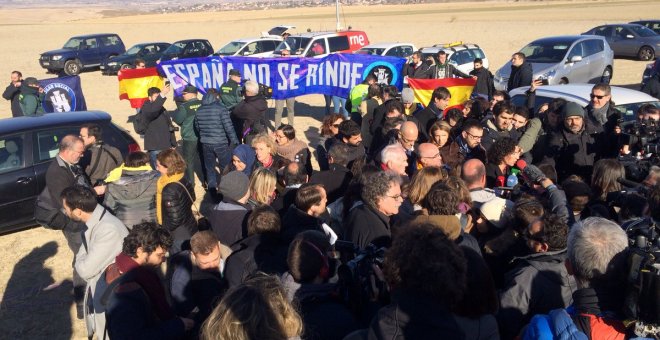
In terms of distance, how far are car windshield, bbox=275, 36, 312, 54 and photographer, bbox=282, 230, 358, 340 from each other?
16953 millimetres

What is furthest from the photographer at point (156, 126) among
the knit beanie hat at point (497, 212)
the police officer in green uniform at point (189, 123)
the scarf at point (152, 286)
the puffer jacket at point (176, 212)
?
the knit beanie hat at point (497, 212)

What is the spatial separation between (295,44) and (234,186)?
16.0 m

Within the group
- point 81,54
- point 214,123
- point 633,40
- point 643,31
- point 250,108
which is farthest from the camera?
point 81,54

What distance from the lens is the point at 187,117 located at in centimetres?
878

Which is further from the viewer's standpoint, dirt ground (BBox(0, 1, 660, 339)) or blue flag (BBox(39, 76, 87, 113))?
blue flag (BBox(39, 76, 87, 113))

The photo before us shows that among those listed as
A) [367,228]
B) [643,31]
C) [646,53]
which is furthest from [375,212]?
[643,31]

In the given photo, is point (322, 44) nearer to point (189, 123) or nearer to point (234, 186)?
point (189, 123)

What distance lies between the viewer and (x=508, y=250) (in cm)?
401

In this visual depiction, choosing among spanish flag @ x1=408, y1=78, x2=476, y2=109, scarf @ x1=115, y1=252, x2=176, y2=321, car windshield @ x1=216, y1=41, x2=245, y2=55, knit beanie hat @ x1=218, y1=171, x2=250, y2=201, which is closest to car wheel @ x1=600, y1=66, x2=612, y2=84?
spanish flag @ x1=408, y1=78, x2=476, y2=109

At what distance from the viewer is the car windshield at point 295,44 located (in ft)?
64.8

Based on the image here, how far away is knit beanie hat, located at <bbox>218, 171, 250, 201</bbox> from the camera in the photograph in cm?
492

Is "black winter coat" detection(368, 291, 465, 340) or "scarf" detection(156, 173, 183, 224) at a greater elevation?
"black winter coat" detection(368, 291, 465, 340)

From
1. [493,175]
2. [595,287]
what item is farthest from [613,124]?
[595,287]

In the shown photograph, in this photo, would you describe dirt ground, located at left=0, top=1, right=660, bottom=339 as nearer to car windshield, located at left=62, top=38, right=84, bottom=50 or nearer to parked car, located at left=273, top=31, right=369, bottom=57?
car windshield, located at left=62, top=38, right=84, bottom=50
